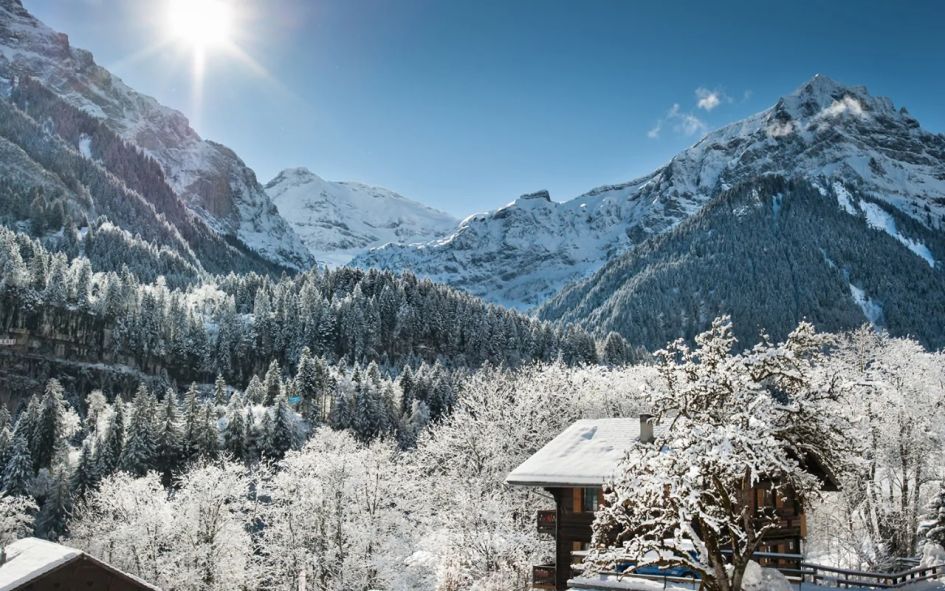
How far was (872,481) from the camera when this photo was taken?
137 feet

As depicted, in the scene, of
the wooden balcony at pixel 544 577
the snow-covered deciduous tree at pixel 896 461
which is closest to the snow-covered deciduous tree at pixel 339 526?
the wooden balcony at pixel 544 577

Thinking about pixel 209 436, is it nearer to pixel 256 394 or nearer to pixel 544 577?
pixel 256 394

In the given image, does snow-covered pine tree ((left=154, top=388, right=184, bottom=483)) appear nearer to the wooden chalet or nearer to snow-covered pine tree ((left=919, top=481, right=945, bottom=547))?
the wooden chalet

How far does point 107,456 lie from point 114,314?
72895mm

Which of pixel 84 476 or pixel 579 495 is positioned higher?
pixel 579 495

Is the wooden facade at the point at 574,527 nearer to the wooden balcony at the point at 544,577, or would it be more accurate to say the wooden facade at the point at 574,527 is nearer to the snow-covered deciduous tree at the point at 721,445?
the wooden balcony at the point at 544,577

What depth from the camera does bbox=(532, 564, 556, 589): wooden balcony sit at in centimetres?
3259

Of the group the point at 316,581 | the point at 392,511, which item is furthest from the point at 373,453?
the point at 316,581

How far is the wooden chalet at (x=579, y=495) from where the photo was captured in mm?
30656

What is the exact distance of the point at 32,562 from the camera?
1261 inches

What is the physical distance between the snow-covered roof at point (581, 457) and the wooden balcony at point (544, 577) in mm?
4534

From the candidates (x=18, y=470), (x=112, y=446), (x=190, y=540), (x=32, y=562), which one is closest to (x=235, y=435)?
(x=112, y=446)

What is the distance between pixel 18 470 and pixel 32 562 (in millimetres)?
61869

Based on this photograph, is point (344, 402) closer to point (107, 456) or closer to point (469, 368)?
point (107, 456)
